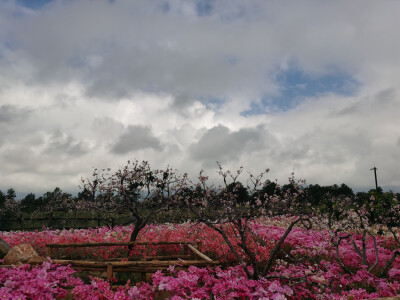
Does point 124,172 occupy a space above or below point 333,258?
above

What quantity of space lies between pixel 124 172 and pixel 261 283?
34.7 ft

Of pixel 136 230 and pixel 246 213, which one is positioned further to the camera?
pixel 136 230

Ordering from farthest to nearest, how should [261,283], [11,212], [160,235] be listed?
[11,212], [160,235], [261,283]

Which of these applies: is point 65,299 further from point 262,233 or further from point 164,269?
point 262,233

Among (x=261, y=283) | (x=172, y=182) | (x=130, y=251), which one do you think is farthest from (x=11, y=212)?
(x=261, y=283)

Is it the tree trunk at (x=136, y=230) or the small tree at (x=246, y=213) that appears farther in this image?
the tree trunk at (x=136, y=230)

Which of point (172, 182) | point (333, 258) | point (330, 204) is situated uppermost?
point (172, 182)

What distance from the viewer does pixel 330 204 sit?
35.5ft

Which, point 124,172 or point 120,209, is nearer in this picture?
point 120,209

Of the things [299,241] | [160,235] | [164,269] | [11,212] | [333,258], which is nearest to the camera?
[164,269]

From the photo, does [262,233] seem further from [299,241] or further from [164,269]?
[164,269]

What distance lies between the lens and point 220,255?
35.4 feet

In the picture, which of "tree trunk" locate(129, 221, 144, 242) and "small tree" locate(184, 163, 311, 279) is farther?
"tree trunk" locate(129, 221, 144, 242)

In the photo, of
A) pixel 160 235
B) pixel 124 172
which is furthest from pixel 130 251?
pixel 124 172
